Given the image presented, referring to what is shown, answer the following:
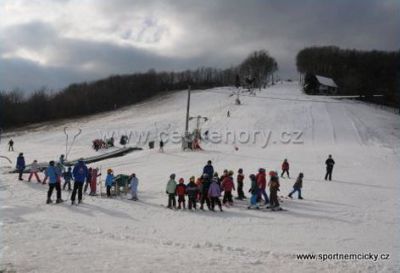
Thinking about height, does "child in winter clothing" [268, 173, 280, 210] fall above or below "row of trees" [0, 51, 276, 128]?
below

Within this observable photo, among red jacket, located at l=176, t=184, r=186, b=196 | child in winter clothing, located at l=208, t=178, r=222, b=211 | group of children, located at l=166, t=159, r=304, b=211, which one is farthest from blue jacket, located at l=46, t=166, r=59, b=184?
child in winter clothing, located at l=208, t=178, r=222, b=211

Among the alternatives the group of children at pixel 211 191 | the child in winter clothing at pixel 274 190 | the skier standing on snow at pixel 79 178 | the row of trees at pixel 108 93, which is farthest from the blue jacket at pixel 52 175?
the row of trees at pixel 108 93

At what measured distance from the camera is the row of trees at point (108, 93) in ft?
349

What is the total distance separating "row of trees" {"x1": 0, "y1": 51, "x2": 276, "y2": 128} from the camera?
106 metres

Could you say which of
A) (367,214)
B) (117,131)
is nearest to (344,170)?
(367,214)

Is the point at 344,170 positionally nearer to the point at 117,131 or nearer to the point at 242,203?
the point at 242,203

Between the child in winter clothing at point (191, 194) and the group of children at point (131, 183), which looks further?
the group of children at point (131, 183)

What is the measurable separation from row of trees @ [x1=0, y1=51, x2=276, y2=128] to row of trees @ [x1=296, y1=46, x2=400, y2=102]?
1186cm

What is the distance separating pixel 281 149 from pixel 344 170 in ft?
37.8

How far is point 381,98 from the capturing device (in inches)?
3509

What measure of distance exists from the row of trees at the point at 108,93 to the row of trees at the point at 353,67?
11858mm

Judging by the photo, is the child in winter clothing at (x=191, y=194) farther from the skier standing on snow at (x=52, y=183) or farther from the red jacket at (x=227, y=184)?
the skier standing on snow at (x=52, y=183)

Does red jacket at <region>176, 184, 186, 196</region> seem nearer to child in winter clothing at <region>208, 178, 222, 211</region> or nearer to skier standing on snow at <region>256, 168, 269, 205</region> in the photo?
child in winter clothing at <region>208, 178, 222, 211</region>

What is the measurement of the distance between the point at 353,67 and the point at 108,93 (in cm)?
6551
